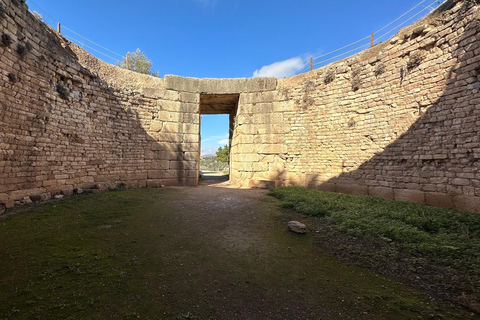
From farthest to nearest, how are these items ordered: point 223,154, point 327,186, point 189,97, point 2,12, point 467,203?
point 223,154 < point 189,97 < point 327,186 < point 467,203 < point 2,12

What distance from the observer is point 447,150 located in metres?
5.82

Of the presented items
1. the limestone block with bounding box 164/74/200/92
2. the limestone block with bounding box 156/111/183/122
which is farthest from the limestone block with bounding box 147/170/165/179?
the limestone block with bounding box 164/74/200/92

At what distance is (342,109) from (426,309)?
787 cm

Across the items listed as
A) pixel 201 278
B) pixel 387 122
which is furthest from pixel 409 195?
pixel 201 278

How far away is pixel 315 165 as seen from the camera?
959cm

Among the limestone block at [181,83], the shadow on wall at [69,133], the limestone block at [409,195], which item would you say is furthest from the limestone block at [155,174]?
the limestone block at [409,195]

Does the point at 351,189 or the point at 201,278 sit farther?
the point at 351,189

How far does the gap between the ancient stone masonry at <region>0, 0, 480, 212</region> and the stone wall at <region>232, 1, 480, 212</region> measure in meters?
0.03

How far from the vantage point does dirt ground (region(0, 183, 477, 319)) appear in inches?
87.4

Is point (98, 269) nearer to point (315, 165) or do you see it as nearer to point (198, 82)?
point (315, 165)

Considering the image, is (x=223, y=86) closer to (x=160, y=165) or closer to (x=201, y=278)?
(x=160, y=165)

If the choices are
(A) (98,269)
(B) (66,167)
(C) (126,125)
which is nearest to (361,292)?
(A) (98,269)

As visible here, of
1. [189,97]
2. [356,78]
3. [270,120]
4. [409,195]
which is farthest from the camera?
[189,97]

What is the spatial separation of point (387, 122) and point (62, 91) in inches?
436
